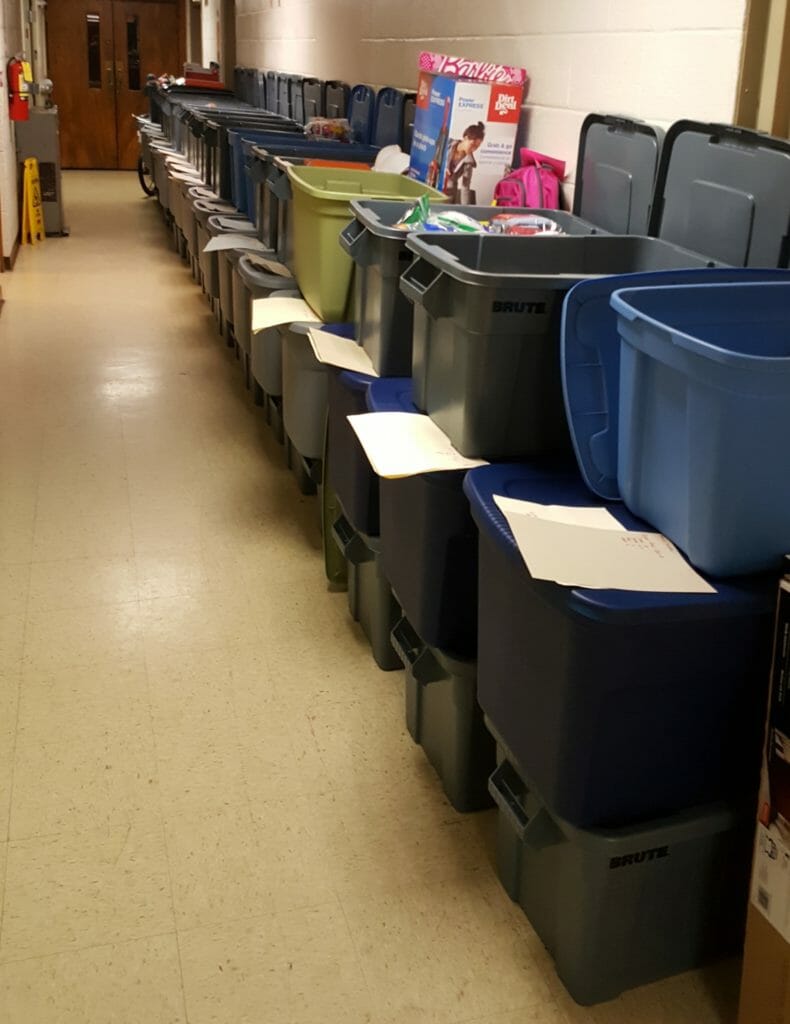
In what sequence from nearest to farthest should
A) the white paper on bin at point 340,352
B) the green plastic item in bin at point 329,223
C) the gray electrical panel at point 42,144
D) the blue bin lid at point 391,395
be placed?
the blue bin lid at point 391,395 → the white paper on bin at point 340,352 → the green plastic item in bin at point 329,223 → the gray electrical panel at point 42,144

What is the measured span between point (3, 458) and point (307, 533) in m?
1.29

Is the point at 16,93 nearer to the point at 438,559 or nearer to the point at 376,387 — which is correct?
the point at 376,387

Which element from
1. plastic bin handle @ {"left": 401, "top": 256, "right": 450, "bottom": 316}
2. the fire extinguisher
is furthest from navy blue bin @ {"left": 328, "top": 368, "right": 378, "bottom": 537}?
the fire extinguisher

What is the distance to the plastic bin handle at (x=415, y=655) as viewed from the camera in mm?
2027

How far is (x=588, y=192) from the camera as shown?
2799 mm

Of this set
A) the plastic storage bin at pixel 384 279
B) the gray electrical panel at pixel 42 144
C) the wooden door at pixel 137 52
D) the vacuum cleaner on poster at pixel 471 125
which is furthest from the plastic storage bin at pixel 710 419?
the wooden door at pixel 137 52

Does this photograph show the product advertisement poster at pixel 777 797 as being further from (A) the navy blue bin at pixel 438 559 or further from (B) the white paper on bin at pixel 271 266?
(B) the white paper on bin at pixel 271 266

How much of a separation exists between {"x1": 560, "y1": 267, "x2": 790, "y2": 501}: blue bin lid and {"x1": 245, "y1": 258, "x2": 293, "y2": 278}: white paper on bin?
83.3 inches

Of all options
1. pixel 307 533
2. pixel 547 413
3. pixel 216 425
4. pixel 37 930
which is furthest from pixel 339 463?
pixel 216 425

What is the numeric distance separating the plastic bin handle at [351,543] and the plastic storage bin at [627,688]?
0.96m

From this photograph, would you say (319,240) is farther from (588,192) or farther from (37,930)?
(37,930)

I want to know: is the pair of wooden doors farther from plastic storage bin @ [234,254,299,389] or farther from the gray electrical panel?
plastic storage bin @ [234,254,299,389]

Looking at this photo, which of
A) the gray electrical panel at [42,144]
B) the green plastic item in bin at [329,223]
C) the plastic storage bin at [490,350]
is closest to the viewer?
the plastic storage bin at [490,350]

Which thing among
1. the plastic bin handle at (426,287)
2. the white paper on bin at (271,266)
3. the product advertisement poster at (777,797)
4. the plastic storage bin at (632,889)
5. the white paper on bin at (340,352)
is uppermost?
the plastic bin handle at (426,287)
